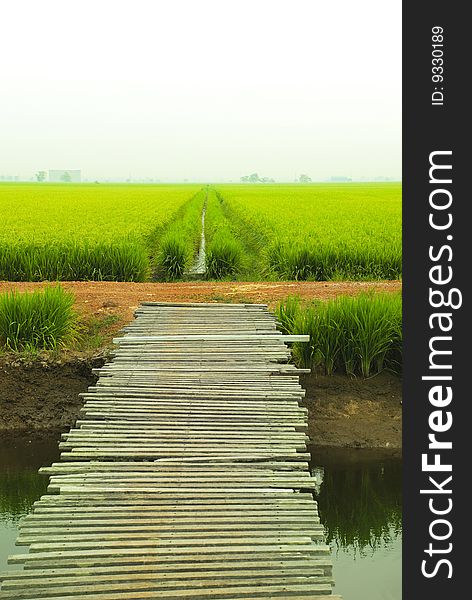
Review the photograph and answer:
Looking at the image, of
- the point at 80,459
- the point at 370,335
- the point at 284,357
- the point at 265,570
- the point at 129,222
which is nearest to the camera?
the point at 265,570

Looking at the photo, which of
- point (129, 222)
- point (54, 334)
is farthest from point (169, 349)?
point (129, 222)

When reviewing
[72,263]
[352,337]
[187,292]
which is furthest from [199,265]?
[352,337]

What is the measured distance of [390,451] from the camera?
6.70m

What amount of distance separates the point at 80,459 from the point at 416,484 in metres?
2.10

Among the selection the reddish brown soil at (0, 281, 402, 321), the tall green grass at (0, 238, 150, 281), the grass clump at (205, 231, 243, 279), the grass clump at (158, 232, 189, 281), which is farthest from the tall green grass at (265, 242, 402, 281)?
the tall green grass at (0, 238, 150, 281)

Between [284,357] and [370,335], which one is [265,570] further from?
[370,335]

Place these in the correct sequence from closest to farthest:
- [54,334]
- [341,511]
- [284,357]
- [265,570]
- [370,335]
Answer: [265,570], [341,511], [284,357], [370,335], [54,334]

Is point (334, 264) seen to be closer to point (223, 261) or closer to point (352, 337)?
point (223, 261)

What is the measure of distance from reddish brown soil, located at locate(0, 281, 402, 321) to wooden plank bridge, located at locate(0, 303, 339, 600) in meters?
2.58

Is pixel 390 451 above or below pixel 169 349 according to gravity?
below

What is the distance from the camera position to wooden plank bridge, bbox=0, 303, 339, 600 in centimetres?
339

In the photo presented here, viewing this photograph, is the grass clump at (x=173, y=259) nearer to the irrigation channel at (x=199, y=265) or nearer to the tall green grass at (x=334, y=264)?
the irrigation channel at (x=199, y=265)

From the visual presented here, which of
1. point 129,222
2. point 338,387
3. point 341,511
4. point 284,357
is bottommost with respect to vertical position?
point 341,511

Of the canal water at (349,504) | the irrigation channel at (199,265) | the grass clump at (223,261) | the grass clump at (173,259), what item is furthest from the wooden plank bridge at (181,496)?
the irrigation channel at (199,265)
